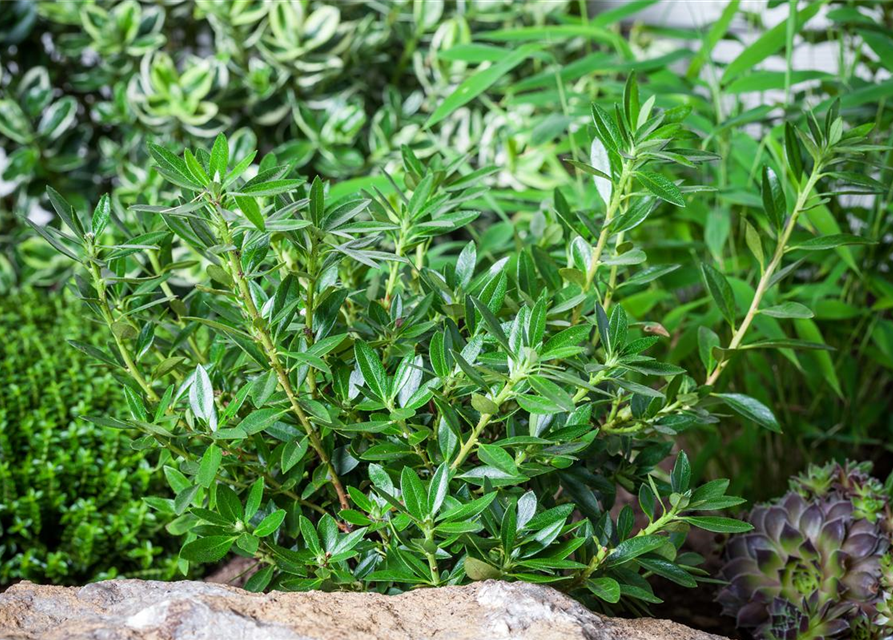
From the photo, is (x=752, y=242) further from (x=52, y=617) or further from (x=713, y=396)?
(x=52, y=617)

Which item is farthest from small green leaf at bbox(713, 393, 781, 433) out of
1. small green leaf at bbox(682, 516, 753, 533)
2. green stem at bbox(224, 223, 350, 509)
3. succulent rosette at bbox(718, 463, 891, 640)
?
green stem at bbox(224, 223, 350, 509)

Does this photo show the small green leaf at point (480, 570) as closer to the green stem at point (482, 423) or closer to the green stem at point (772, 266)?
the green stem at point (482, 423)

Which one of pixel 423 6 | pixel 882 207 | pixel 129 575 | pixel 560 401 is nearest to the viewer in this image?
pixel 560 401

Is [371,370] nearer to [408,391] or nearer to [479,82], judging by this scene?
[408,391]

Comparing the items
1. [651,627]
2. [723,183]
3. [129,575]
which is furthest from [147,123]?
[651,627]

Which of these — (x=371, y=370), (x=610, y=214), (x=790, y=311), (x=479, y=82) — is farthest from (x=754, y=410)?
(x=479, y=82)
